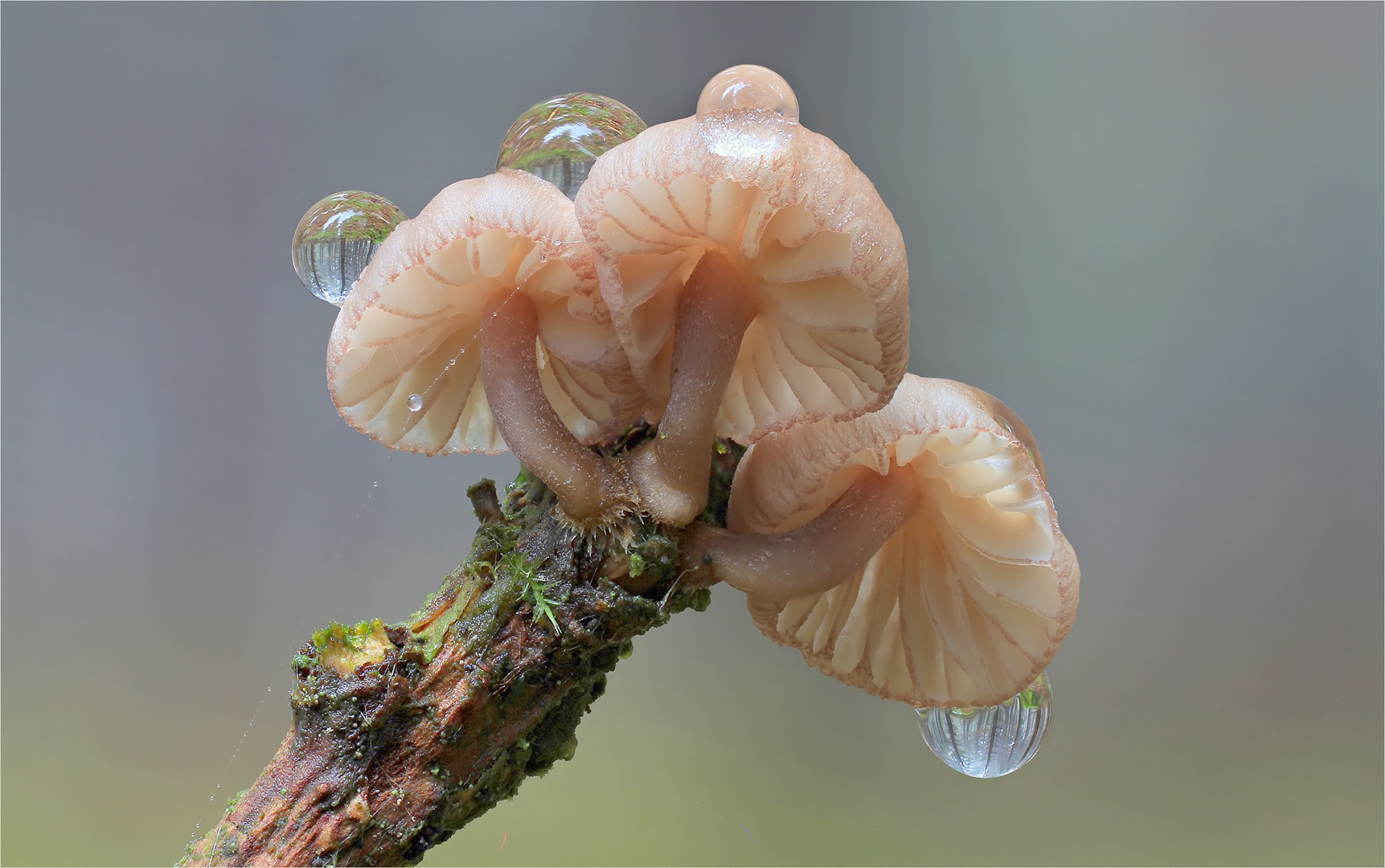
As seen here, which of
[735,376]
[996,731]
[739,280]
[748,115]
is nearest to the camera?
[748,115]

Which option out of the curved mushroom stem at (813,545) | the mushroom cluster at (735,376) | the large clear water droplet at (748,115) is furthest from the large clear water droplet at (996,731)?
the large clear water droplet at (748,115)

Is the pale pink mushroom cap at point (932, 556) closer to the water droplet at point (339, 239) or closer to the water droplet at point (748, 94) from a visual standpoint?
the water droplet at point (748, 94)

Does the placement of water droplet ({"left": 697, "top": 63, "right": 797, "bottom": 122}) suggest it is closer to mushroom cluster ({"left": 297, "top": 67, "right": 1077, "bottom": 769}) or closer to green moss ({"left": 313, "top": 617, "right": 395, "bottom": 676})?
mushroom cluster ({"left": 297, "top": 67, "right": 1077, "bottom": 769})

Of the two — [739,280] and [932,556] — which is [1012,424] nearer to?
[932,556]

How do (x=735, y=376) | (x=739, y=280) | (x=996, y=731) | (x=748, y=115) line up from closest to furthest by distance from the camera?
1. (x=748, y=115)
2. (x=739, y=280)
3. (x=735, y=376)
4. (x=996, y=731)

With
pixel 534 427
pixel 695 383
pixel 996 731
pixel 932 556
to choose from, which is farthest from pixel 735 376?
pixel 996 731

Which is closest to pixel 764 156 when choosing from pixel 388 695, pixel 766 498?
pixel 766 498

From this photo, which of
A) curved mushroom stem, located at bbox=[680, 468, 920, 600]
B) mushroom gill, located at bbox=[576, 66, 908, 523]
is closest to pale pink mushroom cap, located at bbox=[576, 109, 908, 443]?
mushroom gill, located at bbox=[576, 66, 908, 523]
